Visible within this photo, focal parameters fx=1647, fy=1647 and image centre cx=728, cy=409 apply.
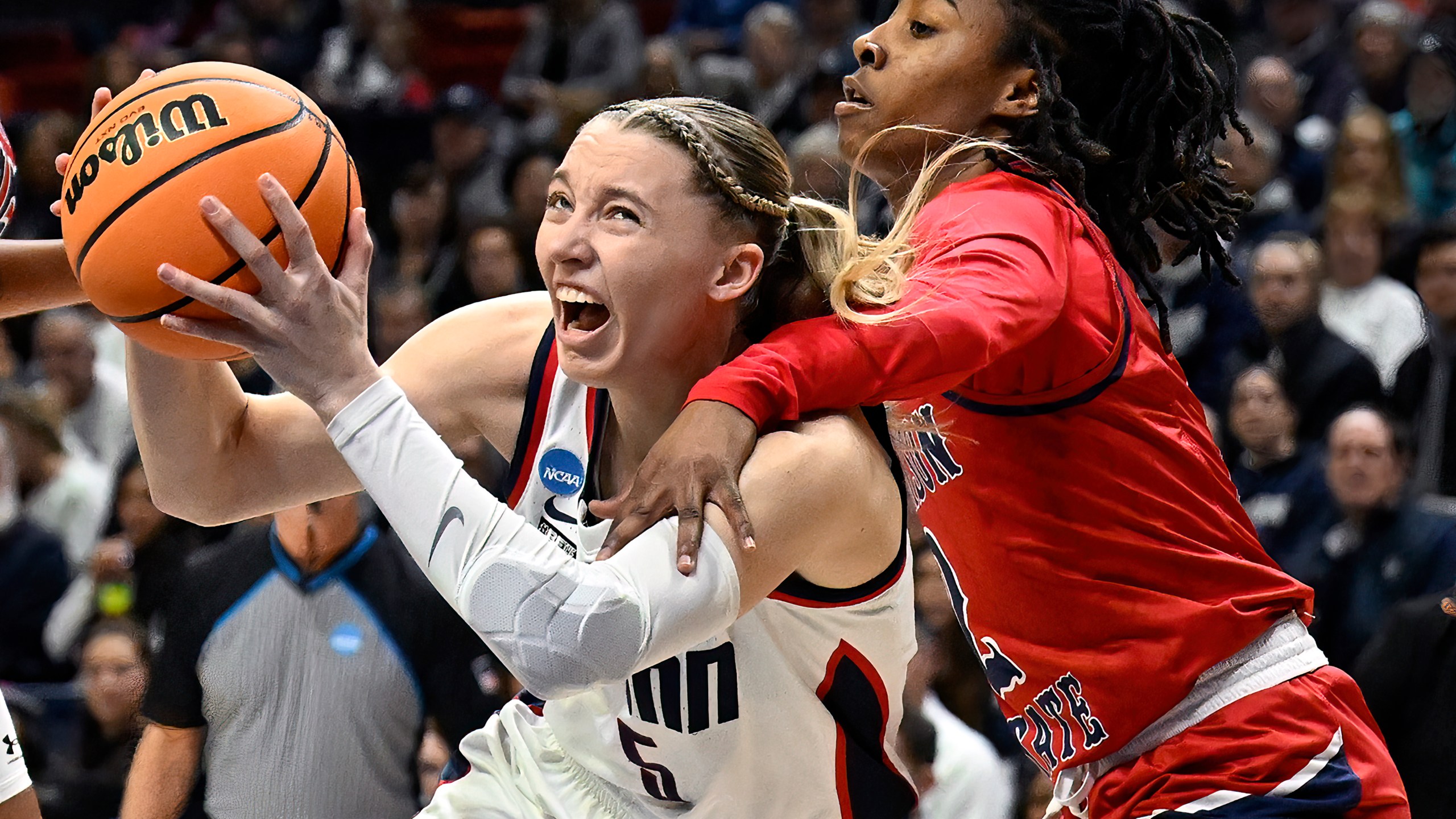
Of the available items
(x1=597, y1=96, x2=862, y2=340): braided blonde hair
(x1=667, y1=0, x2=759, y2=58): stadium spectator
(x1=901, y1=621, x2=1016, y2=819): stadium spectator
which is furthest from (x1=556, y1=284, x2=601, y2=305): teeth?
(x1=667, y1=0, x2=759, y2=58): stadium spectator

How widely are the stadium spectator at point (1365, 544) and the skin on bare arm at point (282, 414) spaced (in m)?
3.15

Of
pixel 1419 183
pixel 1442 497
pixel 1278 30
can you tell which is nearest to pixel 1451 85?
pixel 1419 183

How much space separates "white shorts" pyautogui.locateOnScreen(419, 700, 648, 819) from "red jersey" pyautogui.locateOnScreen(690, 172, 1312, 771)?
76 cm

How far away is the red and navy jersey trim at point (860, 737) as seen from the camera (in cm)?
276

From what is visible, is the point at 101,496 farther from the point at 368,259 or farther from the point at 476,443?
the point at 368,259

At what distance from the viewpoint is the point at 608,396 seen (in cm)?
284

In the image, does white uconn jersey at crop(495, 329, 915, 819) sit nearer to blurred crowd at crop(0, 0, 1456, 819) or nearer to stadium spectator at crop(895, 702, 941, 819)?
blurred crowd at crop(0, 0, 1456, 819)

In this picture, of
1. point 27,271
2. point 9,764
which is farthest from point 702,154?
point 9,764

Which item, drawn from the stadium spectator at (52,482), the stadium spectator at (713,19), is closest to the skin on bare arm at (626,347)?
the stadium spectator at (52,482)

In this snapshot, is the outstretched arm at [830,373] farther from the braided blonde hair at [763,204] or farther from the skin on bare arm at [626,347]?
the braided blonde hair at [763,204]

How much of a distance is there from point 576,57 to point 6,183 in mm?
7114

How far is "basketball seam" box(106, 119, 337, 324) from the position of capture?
2.28 meters

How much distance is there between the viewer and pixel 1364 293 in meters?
6.58

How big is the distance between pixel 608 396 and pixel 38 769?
3.66 meters
